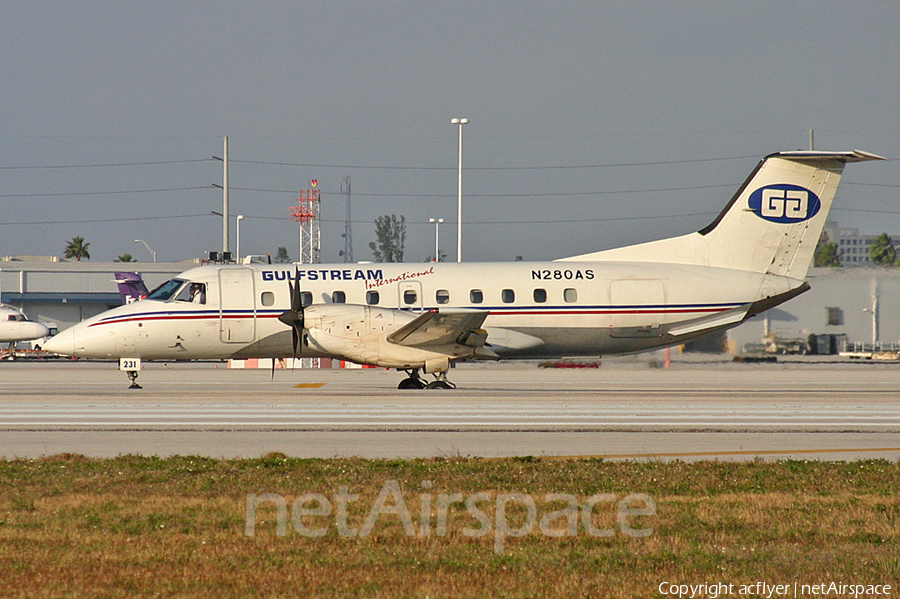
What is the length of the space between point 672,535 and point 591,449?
5072mm

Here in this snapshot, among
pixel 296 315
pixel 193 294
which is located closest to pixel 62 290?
pixel 193 294

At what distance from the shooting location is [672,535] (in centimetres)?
800

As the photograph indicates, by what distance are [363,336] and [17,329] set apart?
3344 cm

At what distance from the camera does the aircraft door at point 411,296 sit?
25141mm

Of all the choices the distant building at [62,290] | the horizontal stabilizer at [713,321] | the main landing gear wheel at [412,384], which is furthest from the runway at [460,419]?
the distant building at [62,290]

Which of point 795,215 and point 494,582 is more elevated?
point 795,215

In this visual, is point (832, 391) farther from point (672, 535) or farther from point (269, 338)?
point (672, 535)

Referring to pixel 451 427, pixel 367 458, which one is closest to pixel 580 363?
pixel 451 427

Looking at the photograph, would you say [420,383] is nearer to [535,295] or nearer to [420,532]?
[535,295]

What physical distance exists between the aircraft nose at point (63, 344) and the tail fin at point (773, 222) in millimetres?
16631

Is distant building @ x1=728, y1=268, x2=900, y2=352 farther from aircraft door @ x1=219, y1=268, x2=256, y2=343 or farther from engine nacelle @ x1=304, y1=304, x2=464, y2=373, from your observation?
aircraft door @ x1=219, y1=268, x2=256, y2=343

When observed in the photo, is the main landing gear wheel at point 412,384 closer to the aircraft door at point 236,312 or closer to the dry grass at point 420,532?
the aircraft door at point 236,312

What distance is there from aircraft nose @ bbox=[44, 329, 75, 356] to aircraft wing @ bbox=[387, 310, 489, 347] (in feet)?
29.2

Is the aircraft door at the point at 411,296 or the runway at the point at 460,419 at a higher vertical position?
the aircraft door at the point at 411,296
